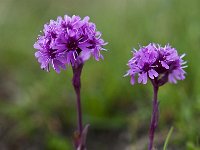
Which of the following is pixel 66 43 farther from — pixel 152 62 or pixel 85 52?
pixel 152 62

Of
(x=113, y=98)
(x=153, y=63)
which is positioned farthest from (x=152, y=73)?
(x=113, y=98)

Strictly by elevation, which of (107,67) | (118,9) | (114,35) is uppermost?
(118,9)

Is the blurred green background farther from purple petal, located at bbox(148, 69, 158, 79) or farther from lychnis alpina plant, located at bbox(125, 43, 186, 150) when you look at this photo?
purple petal, located at bbox(148, 69, 158, 79)

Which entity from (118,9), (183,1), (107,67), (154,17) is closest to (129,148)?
(107,67)

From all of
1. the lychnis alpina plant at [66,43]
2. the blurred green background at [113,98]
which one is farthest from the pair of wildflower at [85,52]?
the blurred green background at [113,98]

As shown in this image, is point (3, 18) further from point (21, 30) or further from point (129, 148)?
point (129, 148)
